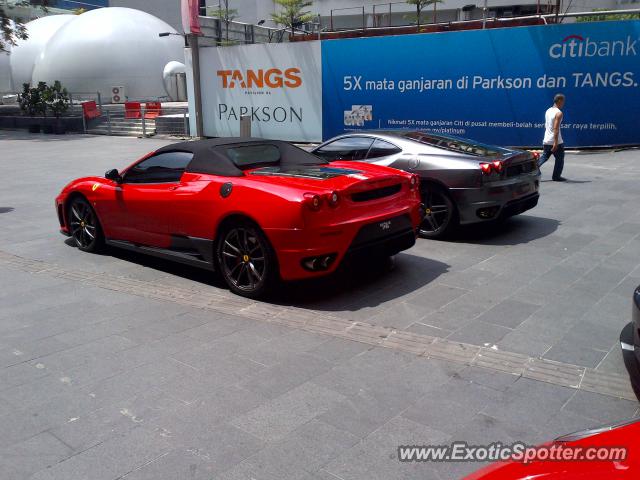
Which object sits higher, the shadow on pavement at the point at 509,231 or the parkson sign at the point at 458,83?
the parkson sign at the point at 458,83

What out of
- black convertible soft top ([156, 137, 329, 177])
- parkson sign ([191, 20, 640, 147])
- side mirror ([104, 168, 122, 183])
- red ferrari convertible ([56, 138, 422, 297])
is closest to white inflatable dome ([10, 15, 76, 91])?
parkson sign ([191, 20, 640, 147])

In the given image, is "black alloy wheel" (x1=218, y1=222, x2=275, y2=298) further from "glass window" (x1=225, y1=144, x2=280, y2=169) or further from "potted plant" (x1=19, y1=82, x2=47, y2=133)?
"potted plant" (x1=19, y1=82, x2=47, y2=133)

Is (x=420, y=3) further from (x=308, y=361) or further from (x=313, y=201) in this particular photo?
(x=308, y=361)

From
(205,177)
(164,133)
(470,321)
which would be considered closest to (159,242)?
(205,177)

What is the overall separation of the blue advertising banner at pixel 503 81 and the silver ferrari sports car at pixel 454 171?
8.35 m

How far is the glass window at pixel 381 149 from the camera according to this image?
7.79 metres

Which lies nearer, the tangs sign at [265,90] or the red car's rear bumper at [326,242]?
the red car's rear bumper at [326,242]

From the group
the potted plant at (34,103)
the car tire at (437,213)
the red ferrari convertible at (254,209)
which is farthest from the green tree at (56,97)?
the car tire at (437,213)

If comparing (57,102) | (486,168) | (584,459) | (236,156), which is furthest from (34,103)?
(584,459)

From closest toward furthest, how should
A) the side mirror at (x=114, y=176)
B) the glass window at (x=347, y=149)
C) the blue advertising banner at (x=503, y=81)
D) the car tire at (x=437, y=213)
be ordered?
the side mirror at (x=114, y=176) < the car tire at (x=437, y=213) < the glass window at (x=347, y=149) < the blue advertising banner at (x=503, y=81)

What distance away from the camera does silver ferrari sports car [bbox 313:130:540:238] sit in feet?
23.4


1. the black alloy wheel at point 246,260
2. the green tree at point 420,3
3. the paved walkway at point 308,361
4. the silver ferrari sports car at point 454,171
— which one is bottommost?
the paved walkway at point 308,361

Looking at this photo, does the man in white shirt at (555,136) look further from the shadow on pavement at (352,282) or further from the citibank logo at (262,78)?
the citibank logo at (262,78)

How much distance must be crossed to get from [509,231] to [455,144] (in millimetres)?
1367
